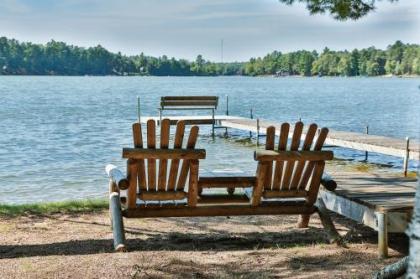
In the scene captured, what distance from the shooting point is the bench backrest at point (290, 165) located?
6562mm

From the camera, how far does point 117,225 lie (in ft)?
21.7

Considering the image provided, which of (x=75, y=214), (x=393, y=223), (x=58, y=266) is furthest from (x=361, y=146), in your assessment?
(x=58, y=266)

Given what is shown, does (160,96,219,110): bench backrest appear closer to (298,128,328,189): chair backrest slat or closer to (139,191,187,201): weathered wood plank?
(298,128,328,189): chair backrest slat

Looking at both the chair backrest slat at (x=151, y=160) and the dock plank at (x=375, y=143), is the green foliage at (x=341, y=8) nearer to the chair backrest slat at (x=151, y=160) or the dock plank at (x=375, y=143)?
the chair backrest slat at (x=151, y=160)

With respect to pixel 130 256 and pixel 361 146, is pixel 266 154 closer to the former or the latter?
pixel 130 256

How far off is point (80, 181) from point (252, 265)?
10.7 metres

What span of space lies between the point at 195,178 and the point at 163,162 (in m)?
0.37

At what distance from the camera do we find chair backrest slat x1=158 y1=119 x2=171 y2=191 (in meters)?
6.17

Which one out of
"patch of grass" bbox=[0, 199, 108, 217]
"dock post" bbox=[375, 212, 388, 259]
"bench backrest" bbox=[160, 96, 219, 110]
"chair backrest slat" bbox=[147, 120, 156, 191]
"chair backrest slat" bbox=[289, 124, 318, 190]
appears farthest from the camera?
"bench backrest" bbox=[160, 96, 219, 110]

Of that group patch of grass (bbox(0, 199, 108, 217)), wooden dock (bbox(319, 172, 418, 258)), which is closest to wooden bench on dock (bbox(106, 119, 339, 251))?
wooden dock (bbox(319, 172, 418, 258))

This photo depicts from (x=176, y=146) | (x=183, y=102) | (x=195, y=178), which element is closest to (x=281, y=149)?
(x=195, y=178)

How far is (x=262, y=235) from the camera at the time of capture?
25.5 ft

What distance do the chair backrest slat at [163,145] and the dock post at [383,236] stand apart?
224cm

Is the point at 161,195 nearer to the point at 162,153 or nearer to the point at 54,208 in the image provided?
the point at 162,153
